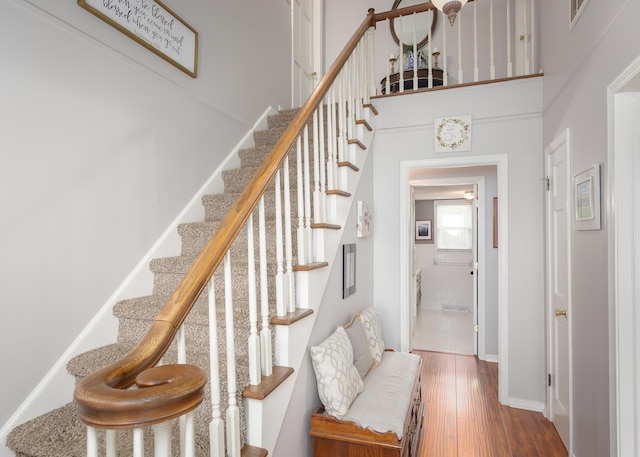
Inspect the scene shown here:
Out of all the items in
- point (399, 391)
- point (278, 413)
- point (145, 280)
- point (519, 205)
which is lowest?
point (399, 391)

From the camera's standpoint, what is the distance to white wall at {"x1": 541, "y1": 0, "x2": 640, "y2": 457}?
1.62 meters

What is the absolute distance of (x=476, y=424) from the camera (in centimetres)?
275

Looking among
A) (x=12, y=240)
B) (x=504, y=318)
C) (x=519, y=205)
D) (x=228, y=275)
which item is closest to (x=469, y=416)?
(x=504, y=318)

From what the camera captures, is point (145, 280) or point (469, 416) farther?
point (469, 416)

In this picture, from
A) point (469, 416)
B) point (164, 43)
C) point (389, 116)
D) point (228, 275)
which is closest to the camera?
point (228, 275)

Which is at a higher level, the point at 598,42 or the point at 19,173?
the point at 598,42

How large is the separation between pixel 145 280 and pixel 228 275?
126 centimetres

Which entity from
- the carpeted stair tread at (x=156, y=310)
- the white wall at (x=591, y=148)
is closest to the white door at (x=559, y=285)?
the white wall at (x=591, y=148)

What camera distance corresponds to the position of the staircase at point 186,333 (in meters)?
1.40

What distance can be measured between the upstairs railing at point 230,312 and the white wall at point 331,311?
28 cm

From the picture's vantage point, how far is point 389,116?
3344mm

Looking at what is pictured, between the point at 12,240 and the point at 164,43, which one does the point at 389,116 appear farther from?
the point at 12,240

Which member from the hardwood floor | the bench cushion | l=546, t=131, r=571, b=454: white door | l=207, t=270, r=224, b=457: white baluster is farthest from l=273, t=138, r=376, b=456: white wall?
l=546, t=131, r=571, b=454: white door

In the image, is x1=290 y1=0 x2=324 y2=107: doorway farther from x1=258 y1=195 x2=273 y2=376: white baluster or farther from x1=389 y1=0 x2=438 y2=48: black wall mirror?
x1=258 y1=195 x2=273 y2=376: white baluster
